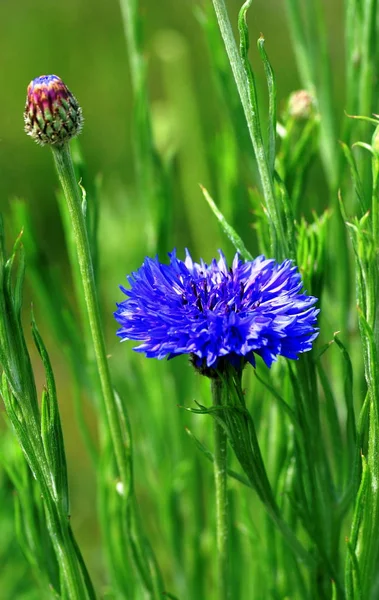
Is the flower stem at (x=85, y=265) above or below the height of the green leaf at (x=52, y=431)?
above

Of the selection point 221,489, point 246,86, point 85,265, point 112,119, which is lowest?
point 221,489

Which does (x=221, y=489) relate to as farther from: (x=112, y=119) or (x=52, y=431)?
(x=112, y=119)

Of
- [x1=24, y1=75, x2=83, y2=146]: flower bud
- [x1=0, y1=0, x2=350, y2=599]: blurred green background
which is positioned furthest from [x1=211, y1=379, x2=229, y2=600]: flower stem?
[x1=0, y1=0, x2=350, y2=599]: blurred green background

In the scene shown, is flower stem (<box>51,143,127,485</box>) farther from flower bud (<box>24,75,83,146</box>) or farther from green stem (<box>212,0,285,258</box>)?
green stem (<box>212,0,285,258</box>)

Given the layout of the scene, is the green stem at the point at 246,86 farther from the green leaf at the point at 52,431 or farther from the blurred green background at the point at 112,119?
the blurred green background at the point at 112,119

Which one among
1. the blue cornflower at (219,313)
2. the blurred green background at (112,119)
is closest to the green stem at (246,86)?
the blue cornflower at (219,313)

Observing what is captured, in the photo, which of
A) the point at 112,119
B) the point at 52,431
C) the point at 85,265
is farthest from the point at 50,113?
the point at 112,119

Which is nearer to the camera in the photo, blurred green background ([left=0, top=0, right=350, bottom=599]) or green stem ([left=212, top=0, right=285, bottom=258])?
green stem ([left=212, top=0, right=285, bottom=258])

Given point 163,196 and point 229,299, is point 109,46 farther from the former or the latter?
point 229,299
